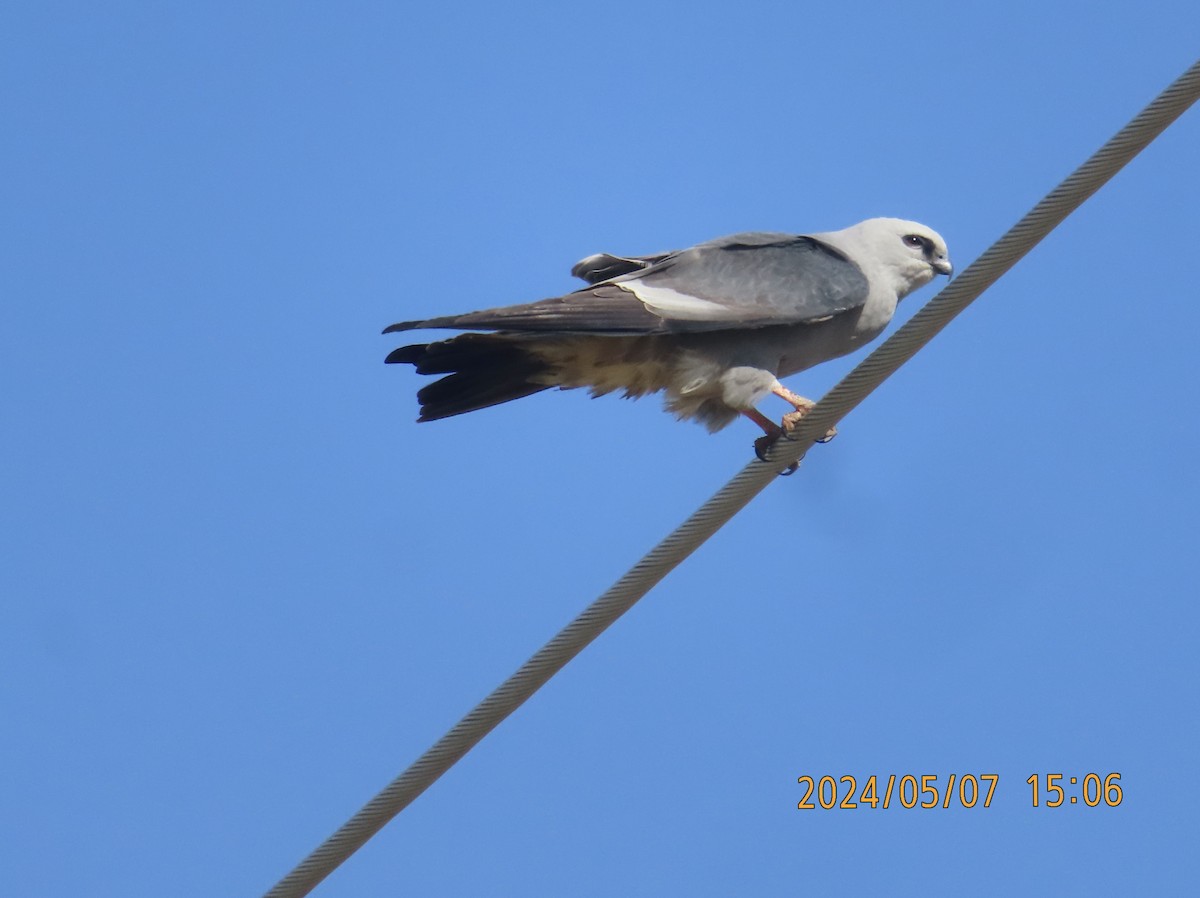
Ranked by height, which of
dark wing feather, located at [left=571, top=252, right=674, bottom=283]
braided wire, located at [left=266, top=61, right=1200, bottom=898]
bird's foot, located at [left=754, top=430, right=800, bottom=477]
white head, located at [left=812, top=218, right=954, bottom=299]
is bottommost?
braided wire, located at [left=266, top=61, right=1200, bottom=898]

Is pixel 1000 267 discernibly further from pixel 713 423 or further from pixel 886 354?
pixel 713 423

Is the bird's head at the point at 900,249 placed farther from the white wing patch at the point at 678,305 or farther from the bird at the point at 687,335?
the white wing patch at the point at 678,305

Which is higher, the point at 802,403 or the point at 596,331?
the point at 802,403

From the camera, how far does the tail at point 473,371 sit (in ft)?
17.3

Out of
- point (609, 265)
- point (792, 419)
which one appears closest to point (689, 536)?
point (792, 419)

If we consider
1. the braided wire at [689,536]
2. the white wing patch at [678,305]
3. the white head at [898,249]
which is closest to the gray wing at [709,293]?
the white wing patch at [678,305]

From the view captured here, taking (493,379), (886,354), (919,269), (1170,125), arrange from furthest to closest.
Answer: (919,269), (493,379), (886,354), (1170,125)

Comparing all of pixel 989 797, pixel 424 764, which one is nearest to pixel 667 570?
pixel 424 764

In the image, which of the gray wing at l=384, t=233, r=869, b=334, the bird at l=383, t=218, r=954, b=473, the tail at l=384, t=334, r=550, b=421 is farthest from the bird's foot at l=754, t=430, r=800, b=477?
the tail at l=384, t=334, r=550, b=421

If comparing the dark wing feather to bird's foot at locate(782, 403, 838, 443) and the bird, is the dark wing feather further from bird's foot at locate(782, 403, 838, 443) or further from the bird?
bird's foot at locate(782, 403, 838, 443)

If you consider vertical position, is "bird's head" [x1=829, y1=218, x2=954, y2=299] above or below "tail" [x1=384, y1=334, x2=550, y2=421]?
above

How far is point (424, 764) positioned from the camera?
379 cm

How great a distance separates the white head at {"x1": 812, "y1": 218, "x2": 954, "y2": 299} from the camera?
6.20 metres

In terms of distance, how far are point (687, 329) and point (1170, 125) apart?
2.04 m
